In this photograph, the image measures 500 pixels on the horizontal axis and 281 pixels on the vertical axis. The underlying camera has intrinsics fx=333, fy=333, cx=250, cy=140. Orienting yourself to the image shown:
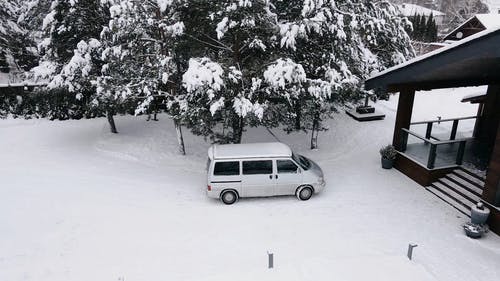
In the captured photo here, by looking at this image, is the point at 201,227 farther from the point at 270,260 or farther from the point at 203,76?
the point at 203,76

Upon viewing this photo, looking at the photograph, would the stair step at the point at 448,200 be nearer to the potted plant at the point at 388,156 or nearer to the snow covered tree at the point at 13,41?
the potted plant at the point at 388,156

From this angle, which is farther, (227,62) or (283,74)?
(227,62)

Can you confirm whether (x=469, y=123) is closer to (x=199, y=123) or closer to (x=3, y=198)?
(x=199, y=123)

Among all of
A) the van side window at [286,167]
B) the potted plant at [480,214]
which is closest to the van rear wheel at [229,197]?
the van side window at [286,167]

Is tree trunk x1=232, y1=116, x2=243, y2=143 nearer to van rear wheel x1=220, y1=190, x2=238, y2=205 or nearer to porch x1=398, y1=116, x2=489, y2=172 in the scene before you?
van rear wheel x1=220, y1=190, x2=238, y2=205

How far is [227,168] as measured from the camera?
34.6ft

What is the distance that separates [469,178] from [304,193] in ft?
18.0

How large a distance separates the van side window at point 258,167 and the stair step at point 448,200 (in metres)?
5.67

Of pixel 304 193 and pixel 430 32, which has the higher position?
pixel 430 32

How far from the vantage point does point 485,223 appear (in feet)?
30.2

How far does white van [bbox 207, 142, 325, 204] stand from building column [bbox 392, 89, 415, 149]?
428 cm

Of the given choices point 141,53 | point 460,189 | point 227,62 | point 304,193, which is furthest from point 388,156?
point 141,53

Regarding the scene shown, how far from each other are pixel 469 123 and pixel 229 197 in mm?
13973

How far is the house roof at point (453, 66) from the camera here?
7.40 m
